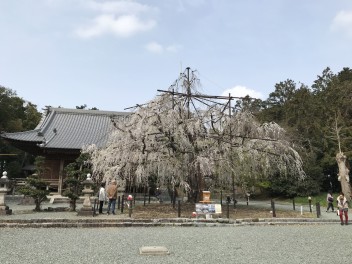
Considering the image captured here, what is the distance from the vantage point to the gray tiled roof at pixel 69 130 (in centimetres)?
2550

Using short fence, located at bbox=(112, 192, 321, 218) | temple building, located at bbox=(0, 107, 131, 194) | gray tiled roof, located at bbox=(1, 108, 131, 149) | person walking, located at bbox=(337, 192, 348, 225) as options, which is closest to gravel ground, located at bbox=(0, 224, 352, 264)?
person walking, located at bbox=(337, 192, 348, 225)

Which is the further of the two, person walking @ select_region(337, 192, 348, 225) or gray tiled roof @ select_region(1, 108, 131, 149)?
gray tiled roof @ select_region(1, 108, 131, 149)

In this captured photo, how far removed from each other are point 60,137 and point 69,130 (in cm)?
223

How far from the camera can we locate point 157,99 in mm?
17500

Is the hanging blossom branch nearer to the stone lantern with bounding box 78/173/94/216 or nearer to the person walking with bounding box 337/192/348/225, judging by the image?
the stone lantern with bounding box 78/173/94/216

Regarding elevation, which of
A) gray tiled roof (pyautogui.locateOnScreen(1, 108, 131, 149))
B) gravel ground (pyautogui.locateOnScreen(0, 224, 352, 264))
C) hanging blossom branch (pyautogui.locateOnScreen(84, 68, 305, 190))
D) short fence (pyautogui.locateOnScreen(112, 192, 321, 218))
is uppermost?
gray tiled roof (pyautogui.locateOnScreen(1, 108, 131, 149))

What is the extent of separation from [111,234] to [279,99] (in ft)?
169

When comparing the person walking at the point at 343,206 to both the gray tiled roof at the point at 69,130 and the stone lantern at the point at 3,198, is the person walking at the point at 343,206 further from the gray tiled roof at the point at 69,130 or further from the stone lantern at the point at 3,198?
the stone lantern at the point at 3,198

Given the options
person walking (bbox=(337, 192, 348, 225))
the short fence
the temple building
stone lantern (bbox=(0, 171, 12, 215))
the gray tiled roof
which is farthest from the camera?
the gray tiled roof

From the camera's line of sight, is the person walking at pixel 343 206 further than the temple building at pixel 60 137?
No

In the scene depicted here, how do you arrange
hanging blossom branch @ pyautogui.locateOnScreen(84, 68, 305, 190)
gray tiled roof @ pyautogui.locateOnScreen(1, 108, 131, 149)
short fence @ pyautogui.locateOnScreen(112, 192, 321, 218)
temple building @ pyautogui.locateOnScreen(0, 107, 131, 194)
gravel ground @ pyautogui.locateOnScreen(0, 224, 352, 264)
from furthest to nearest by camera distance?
gray tiled roof @ pyautogui.locateOnScreen(1, 108, 131, 149), temple building @ pyautogui.locateOnScreen(0, 107, 131, 194), hanging blossom branch @ pyautogui.locateOnScreen(84, 68, 305, 190), short fence @ pyautogui.locateOnScreen(112, 192, 321, 218), gravel ground @ pyautogui.locateOnScreen(0, 224, 352, 264)

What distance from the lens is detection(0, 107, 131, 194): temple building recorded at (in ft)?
82.1

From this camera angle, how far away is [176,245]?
858cm

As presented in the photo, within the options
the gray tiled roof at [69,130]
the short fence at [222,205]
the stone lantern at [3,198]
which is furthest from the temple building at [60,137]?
the stone lantern at [3,198]
